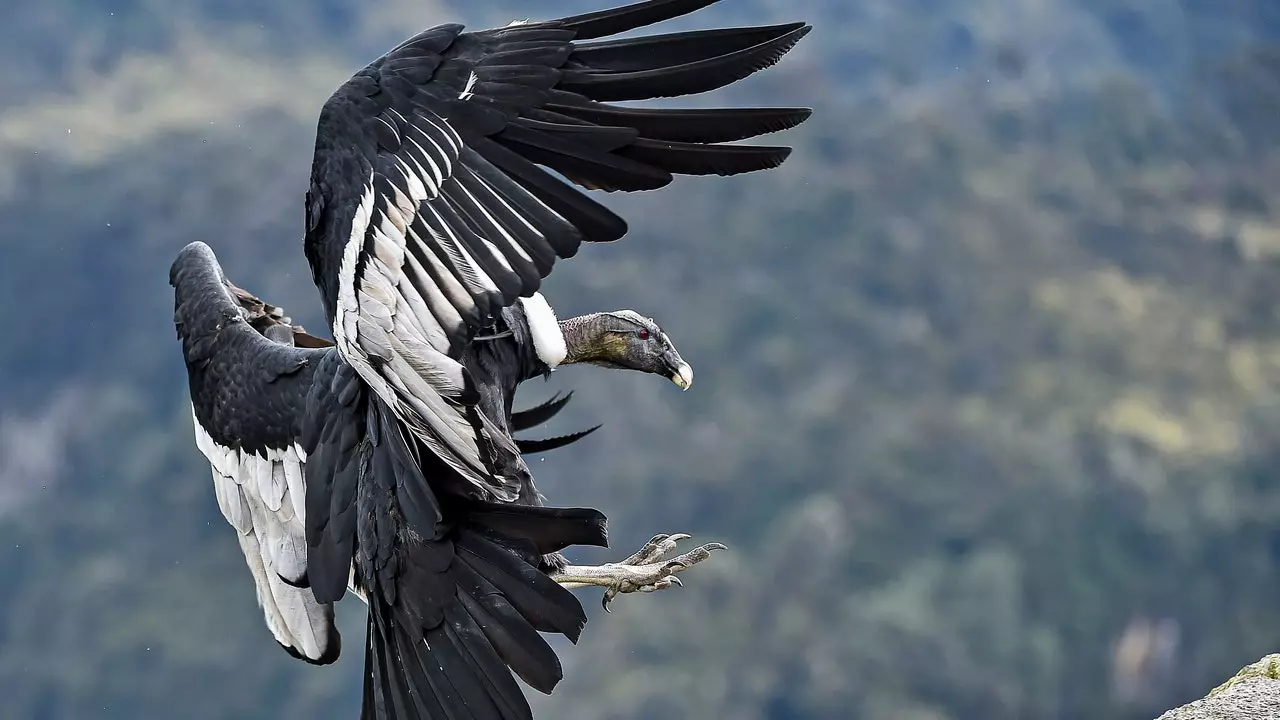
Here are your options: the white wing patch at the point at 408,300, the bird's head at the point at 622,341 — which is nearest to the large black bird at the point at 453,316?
the white wing patch at the point at 408,300

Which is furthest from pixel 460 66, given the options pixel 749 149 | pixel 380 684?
pixel 380 684

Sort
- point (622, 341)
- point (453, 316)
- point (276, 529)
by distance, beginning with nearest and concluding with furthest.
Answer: point (453, 316)
point (276, 529)
point (622, 341)

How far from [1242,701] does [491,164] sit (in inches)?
123

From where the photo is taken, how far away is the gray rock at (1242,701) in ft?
14.8

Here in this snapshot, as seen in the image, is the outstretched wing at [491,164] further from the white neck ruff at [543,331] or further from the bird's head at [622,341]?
the bird's head at [622,341]

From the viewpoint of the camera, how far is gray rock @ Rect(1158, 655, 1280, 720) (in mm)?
4520

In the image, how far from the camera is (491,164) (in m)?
3.40

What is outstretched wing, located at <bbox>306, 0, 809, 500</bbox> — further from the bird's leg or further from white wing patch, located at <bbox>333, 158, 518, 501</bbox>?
the bird's leg

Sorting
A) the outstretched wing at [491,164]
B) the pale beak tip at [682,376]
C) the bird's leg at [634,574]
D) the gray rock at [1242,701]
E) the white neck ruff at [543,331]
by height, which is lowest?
the gray rock at [1242,701]

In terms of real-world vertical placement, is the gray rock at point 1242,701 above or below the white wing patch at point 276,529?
below

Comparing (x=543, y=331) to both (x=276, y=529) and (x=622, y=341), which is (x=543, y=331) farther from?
(x=276, y=529)

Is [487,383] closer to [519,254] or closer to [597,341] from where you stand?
[597,341]

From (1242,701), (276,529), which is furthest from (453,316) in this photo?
(1242,701)

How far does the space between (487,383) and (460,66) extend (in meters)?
1.17
